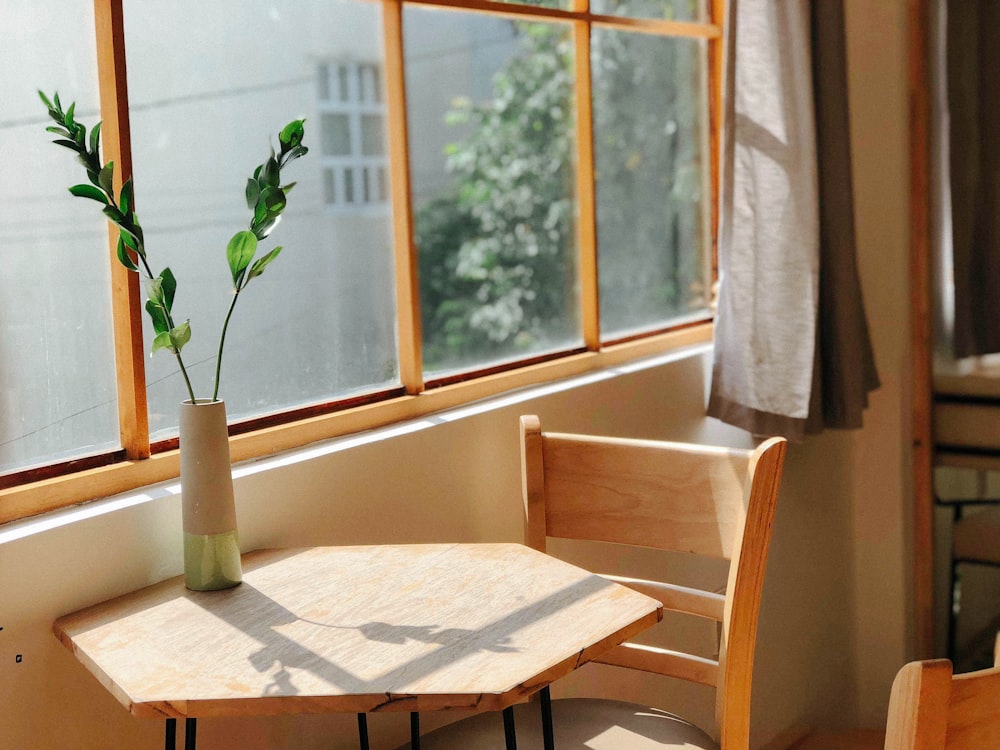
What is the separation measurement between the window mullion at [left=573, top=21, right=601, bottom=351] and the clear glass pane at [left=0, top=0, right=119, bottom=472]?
3.62 ft

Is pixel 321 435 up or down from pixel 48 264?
down

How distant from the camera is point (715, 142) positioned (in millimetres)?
2719

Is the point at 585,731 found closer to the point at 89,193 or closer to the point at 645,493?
the point at 645,493

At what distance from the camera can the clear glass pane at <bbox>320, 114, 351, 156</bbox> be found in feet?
6.04

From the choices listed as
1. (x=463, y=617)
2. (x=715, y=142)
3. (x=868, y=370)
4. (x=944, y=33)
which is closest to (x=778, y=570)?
(x=868, y=370)

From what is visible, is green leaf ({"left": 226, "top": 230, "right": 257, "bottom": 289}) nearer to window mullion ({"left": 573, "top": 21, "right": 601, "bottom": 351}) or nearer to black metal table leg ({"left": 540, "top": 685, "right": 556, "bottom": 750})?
black metal table leg ({"left": 540, "top": 685, "right": 556, "bottom": 750})

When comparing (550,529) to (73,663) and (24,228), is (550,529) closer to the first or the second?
(73,663)

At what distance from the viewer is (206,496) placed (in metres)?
1.35

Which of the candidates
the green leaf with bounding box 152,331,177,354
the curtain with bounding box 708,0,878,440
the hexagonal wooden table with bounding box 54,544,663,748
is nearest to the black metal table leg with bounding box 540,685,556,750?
the hexagonal wooden table with bounding box 54,544,663,748

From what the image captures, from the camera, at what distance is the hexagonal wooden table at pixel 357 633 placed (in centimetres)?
106

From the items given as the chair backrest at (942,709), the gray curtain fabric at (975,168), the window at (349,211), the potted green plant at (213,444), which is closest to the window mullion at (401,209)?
the window at (349,211)

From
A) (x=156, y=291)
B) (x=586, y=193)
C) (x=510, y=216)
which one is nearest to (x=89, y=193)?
(x=156, y=291)

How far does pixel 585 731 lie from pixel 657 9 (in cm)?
174

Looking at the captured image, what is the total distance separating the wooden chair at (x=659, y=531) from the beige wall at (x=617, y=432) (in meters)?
0.22
